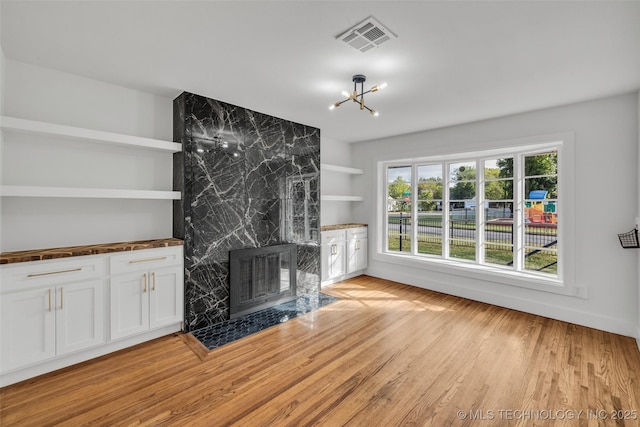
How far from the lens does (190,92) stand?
3.21 m

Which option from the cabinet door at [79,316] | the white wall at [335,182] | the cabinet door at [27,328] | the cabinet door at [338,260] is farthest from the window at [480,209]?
the cabinet door at [27,328]

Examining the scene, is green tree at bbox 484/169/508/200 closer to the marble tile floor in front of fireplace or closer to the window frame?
the window frame

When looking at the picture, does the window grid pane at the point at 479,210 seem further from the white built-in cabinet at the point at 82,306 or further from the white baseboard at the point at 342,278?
the white built-in cabinet at the point at 82,306

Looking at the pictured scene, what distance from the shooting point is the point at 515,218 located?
416cm

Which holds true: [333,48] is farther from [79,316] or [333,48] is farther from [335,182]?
[335,182]

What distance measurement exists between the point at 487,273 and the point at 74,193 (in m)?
4.99

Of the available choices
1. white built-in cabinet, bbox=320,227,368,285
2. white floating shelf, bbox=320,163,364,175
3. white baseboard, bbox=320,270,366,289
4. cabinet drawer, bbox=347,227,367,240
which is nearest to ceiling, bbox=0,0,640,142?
white floating shelf, bbox=320,163,364,175

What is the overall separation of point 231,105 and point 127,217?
5.74 ft

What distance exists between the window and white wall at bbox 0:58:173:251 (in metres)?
3.95

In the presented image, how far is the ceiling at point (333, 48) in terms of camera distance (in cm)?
187

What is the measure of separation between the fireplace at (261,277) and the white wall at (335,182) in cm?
139

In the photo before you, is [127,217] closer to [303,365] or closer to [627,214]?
[303,365]

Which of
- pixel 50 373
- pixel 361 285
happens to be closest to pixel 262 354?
pixel 50 373

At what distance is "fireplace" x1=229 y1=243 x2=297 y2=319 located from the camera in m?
3.61
